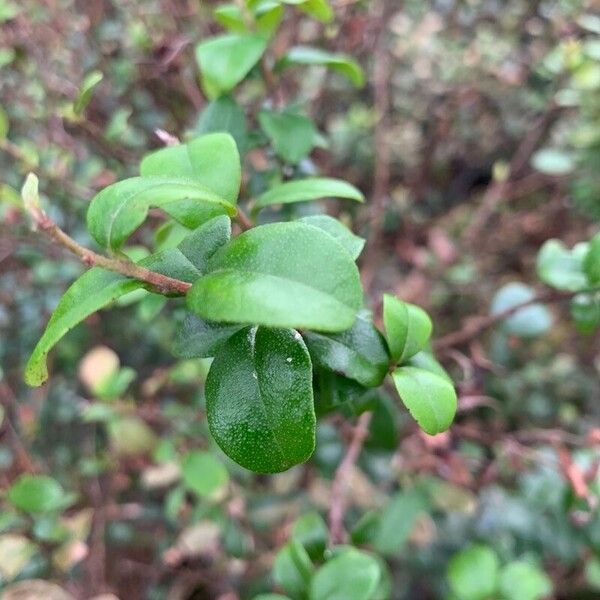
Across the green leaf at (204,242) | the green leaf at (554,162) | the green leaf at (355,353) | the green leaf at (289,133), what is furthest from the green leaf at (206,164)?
the green leaf at (554,162)

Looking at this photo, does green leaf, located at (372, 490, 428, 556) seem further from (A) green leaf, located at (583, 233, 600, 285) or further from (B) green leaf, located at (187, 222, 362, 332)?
(B) green leaf, located at (187, 222, 362, 332)

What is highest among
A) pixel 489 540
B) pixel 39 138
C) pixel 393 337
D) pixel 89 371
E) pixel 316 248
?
pixel 316 248

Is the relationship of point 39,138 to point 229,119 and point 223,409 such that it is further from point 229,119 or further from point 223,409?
point 223,409

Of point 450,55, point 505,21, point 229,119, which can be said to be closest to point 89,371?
point 229,119

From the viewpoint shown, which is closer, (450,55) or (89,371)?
(89,371)

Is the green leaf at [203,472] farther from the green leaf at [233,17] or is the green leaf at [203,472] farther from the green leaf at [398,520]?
the green leaf at [233,17]

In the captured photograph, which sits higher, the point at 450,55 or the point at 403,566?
the point at 450,55

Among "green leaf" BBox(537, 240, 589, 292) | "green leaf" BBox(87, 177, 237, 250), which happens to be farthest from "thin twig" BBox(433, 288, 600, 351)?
"green leaf" BBox(87, 177, 237, 250)
